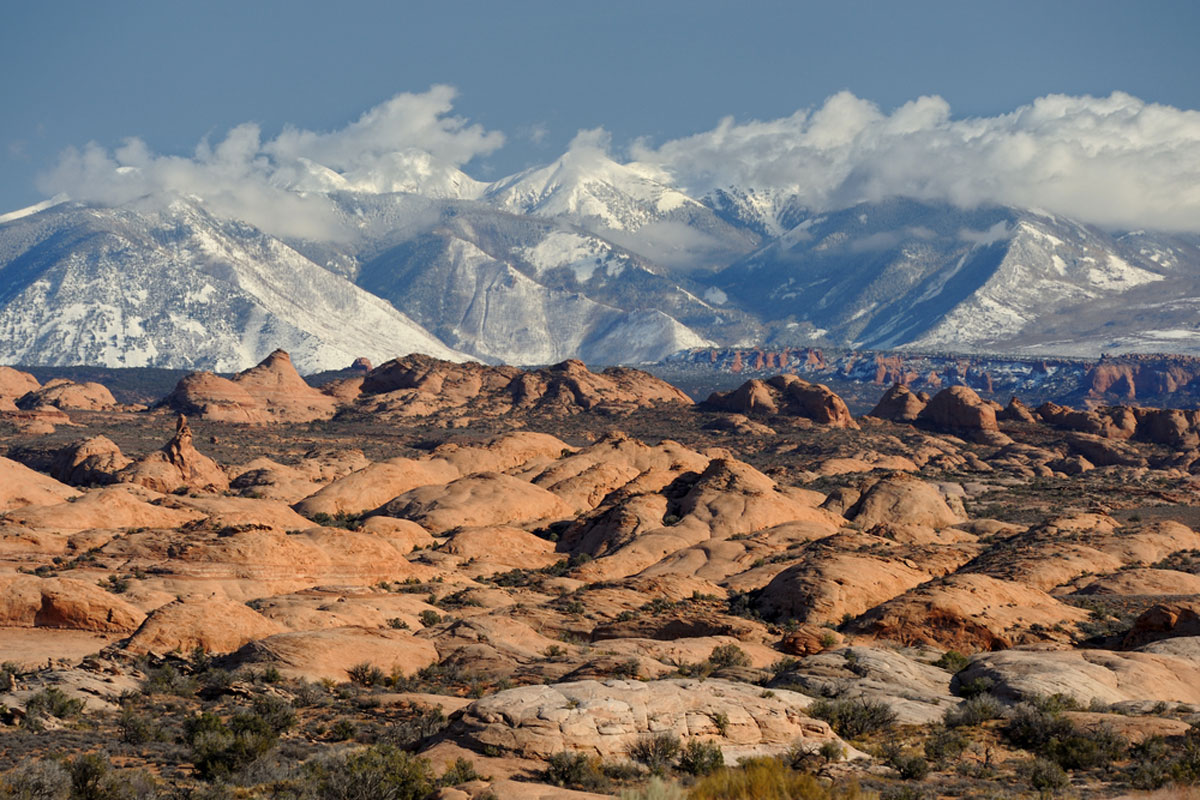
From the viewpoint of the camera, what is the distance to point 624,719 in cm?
2844

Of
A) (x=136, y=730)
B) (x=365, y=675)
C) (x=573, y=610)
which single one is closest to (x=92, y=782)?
(x=136, y=730)

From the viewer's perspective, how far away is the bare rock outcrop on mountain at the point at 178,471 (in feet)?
328

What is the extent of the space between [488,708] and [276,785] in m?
4.97

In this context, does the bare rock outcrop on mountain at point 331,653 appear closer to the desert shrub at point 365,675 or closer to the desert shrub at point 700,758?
the desert shrub at point 365,675

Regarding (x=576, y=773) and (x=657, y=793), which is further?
(x=576, y=773)

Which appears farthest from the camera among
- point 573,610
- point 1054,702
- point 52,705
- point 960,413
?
point 960,413

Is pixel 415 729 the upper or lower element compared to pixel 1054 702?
upper

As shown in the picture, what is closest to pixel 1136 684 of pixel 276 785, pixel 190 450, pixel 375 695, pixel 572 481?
pixel 375 695

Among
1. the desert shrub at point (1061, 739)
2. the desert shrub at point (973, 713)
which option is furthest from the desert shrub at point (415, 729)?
the desert shrub at point (1061, 739)

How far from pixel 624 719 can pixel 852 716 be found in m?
6.54

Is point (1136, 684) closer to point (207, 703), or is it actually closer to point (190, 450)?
point (207, 703)

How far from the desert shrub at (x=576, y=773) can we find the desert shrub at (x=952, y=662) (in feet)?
59.4

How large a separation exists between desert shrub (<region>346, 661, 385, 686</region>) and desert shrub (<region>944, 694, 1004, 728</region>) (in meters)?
16.8

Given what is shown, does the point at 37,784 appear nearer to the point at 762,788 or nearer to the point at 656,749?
the point at 656,749
